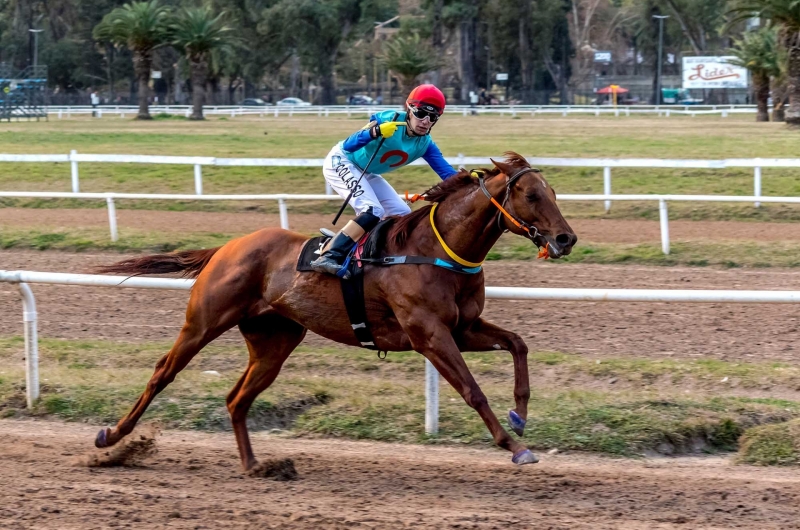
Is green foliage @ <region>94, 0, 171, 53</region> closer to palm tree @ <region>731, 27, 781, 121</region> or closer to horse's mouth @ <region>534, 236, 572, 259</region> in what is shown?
palm tree @ <region>731, 27, 781, 121</region>

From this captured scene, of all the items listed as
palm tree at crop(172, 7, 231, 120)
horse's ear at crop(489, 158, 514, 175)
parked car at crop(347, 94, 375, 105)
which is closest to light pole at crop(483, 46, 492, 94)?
parked car at crop(347, 94, 375, 105)

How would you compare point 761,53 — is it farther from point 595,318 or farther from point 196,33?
point 595,318

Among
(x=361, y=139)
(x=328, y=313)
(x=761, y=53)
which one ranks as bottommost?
(x=328, y=313)

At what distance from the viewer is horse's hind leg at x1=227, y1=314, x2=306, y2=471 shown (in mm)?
6098

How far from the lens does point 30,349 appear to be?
280 inches

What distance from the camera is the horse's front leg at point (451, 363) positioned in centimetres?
523

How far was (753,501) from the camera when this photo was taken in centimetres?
500

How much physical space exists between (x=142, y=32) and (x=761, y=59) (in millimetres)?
26709

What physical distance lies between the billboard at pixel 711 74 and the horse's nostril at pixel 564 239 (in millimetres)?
64262

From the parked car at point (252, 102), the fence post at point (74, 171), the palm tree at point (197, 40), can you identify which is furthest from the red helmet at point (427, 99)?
the parked car at point (252, 102)

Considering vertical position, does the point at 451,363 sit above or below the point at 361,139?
below

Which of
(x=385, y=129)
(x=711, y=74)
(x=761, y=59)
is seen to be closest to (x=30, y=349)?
(x=385, y=129)

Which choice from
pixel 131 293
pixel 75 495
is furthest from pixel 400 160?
pixel 131 293

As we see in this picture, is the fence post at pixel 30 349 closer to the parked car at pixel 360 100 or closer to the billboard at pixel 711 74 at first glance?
the parked car at pixel 360 100
